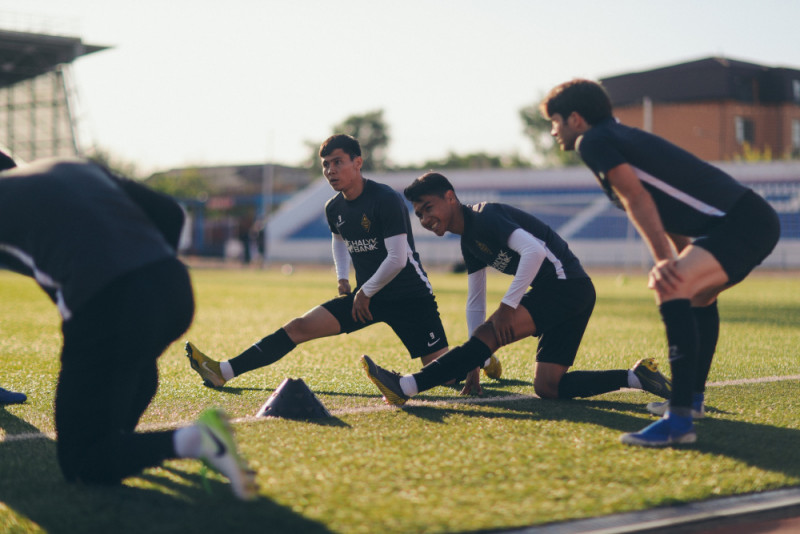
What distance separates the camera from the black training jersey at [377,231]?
207 inches

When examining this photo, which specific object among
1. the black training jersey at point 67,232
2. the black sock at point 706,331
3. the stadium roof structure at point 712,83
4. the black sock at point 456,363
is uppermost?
the stadium roof structure at point 712,83

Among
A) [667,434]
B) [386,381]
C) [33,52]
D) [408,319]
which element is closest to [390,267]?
[408,319]

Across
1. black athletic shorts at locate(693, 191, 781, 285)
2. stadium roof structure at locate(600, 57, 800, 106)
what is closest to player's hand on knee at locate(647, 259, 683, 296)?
black athletic shorts at locate(693, 191, 781, 285)

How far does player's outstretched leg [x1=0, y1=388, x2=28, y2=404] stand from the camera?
16.2ft

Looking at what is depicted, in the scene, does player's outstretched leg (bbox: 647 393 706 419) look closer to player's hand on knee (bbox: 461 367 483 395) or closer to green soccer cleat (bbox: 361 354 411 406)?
player's hand on knee (bbox: 461 367 483 395)

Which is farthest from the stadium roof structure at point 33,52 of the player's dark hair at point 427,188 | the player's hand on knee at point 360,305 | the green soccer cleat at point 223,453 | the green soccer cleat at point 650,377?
the green soccer cleat at point 223,453

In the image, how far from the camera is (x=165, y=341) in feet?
10.3

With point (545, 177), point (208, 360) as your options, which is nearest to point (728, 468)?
point (208, 360)

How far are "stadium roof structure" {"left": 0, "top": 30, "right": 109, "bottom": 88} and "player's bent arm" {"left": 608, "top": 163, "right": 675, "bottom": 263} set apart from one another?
44.4m

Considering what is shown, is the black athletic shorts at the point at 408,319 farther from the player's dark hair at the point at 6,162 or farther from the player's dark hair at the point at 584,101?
the player's dark hair at the point at 6,162

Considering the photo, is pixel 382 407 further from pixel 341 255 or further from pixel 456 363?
pixel 341 255

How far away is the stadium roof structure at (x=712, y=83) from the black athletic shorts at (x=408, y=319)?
42.2 meters

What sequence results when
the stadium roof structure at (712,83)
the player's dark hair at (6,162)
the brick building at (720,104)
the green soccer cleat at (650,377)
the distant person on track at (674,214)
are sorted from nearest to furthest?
1. the player's dark hair at (6,162)
2. the distant person on track at (674,214)
3. the green soccer cleat at (650,377)
4. the stadium roof structure at (712,83)
5. the brick building at (720,104)

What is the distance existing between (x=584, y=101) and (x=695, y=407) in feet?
5.73
